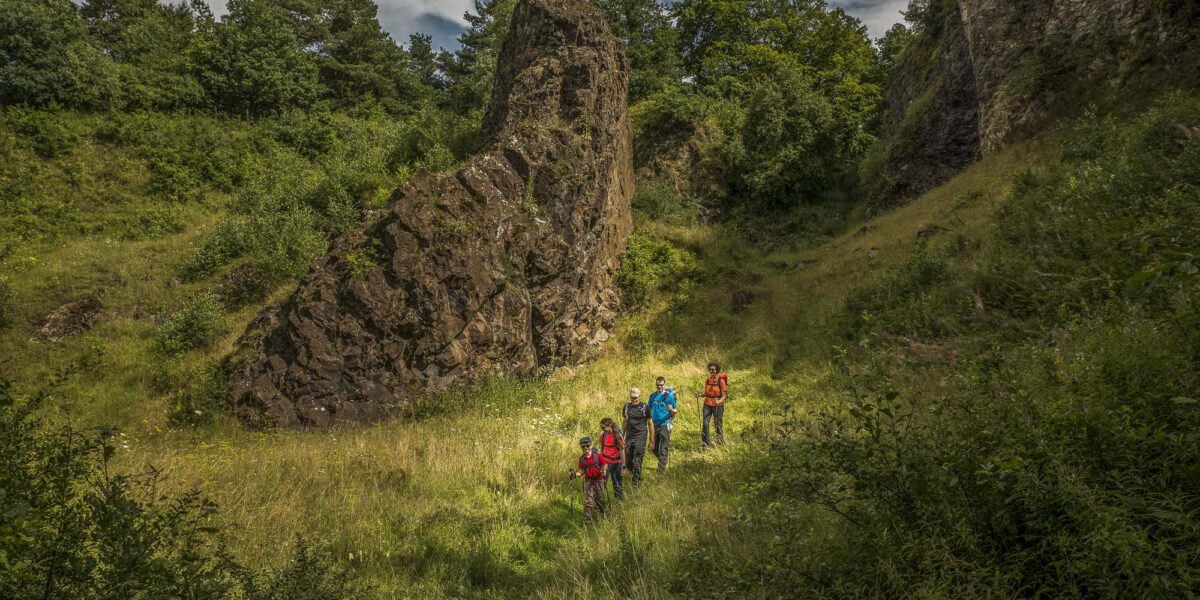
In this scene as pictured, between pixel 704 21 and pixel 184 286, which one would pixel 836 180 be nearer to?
pixel 704 21

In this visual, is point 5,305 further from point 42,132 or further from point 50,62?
point 50,62

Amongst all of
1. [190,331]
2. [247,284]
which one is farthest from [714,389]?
[247,284]

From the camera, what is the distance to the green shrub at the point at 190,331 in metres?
12.4

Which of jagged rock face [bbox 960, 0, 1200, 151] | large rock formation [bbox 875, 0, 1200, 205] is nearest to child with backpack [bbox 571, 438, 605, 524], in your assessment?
large rock formation [bbox 875, 0, 1200, 205]

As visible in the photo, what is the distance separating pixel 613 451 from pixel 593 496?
0.69 m

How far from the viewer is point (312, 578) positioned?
154 inches

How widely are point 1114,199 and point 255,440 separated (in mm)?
15417

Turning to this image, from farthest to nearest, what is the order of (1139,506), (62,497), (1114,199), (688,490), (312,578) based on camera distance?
1. (1114,199)
2. (688,490)
3. (312,578)
4. (62,497)
5. (1139,506)

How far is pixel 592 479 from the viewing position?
6.89m

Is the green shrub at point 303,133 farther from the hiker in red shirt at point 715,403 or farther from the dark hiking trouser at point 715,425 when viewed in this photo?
the dark hiking trouser at point 715,425

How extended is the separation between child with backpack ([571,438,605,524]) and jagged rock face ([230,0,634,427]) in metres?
5.52

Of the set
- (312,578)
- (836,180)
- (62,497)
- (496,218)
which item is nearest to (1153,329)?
(312,578)

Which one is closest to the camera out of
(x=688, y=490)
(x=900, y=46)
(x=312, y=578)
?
(x=312, y=578)

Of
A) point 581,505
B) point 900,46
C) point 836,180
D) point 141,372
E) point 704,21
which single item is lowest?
point 581,505
